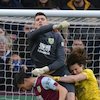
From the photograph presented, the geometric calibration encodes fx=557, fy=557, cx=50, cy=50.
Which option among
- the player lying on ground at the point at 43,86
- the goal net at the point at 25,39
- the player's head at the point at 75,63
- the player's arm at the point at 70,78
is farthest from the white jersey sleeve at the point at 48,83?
the goal net at the point at 25,39

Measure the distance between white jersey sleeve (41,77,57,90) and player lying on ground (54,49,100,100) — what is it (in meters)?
A: 0.19

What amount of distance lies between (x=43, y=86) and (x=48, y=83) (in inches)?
2.8

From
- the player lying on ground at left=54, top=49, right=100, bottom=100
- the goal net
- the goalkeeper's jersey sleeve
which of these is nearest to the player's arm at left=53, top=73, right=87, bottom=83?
the player lying on ground at left=54, top=49, right=100, bottom=100

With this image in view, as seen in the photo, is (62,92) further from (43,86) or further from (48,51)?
(48,51)

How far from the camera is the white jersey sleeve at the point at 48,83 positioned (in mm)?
5012

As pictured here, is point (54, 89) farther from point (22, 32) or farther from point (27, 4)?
point (27, 4)

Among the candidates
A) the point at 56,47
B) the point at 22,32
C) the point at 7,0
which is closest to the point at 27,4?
the point at 7,0

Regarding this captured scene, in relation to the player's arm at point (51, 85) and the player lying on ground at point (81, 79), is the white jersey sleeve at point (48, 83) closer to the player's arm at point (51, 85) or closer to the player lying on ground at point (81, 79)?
the player's arm at point (51, 85)

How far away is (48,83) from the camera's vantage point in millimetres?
5023

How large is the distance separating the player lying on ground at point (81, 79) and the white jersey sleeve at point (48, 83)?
19 centimetres

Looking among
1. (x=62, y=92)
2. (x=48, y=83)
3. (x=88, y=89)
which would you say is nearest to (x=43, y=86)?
(x=48, y=83)

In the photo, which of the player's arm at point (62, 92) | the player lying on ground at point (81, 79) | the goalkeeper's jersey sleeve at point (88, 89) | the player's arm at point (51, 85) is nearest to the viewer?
the player's arm at point (51, 85)

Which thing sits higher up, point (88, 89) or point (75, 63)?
point (75, 63)

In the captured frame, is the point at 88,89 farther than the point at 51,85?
Yes
